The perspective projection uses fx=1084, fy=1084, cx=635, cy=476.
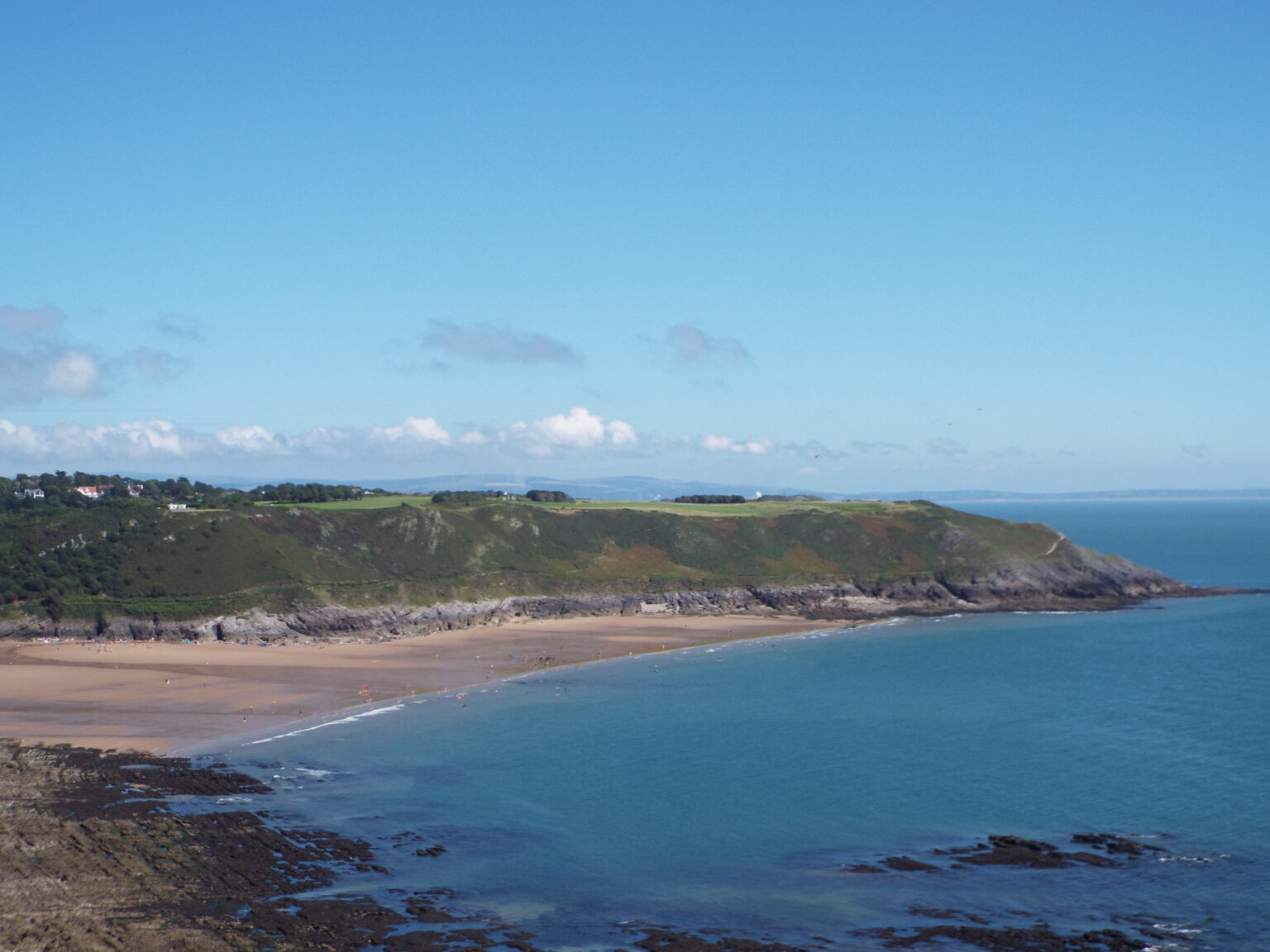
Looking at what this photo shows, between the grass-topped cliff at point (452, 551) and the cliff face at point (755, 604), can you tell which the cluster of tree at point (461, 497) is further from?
the cliff face at point (755, 604)

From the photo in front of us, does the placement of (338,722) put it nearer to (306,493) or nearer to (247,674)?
(247,674)

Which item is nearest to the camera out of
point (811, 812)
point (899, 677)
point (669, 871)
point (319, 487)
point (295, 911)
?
point (295, 911)

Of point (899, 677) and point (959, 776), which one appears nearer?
point (959, 776)

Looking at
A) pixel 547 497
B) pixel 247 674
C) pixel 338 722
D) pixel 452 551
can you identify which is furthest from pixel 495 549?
pixel 338 722

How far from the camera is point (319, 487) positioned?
132500mm

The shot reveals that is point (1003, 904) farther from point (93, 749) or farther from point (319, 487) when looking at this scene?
point (319, 487)

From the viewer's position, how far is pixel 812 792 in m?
49.4

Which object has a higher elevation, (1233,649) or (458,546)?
(458,546)

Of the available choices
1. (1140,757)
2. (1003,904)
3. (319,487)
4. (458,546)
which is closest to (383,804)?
(1003,904)

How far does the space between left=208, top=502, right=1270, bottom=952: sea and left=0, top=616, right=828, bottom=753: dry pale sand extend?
17.1ft

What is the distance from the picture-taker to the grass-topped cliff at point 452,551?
95.9m

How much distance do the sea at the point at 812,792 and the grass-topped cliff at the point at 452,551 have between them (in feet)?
103

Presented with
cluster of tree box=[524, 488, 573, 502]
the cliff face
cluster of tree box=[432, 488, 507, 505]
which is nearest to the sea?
the cliff face

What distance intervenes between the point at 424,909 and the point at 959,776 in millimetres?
27551
